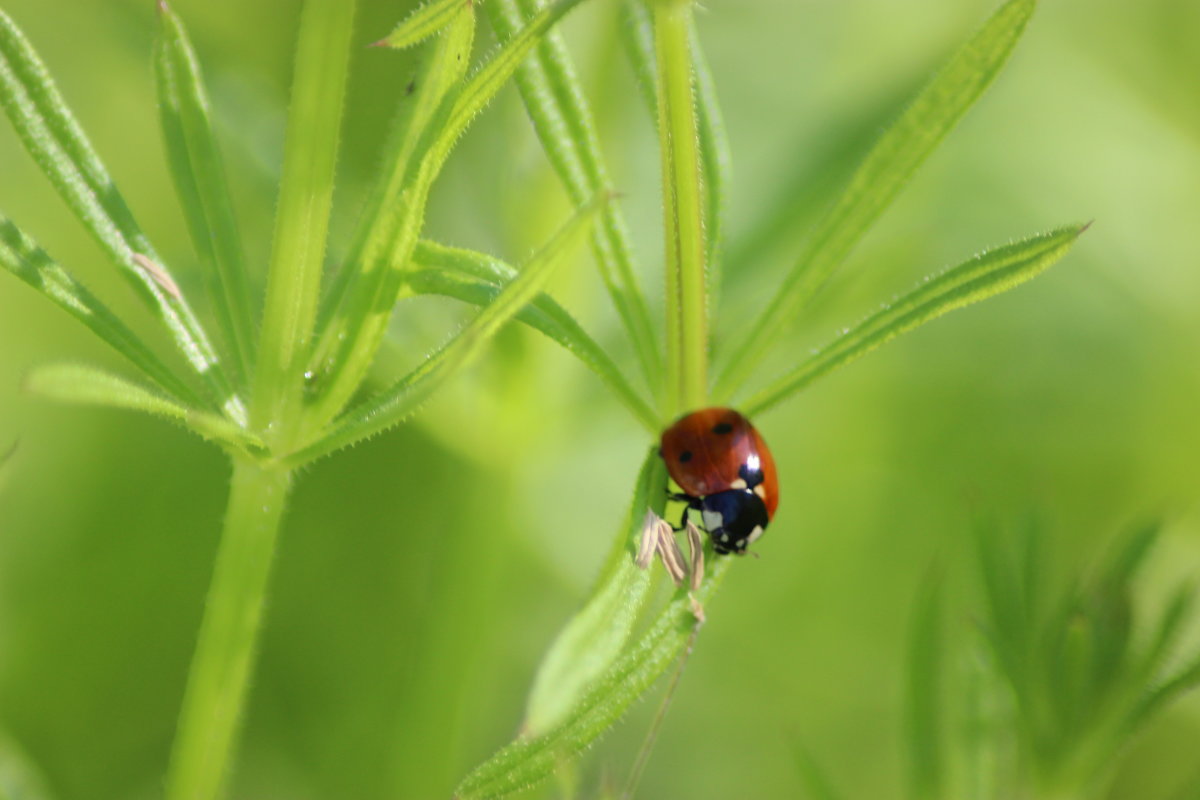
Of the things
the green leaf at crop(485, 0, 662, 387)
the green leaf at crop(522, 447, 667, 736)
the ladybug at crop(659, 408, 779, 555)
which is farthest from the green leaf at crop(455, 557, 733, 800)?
the green leaf at crop(485, 0, 662, 387)

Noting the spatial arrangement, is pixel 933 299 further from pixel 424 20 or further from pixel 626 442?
pixel 626 442

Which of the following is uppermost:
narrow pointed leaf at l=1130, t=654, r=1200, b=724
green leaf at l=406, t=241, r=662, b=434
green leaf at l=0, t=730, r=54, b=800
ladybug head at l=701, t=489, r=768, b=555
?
green leaf at l=406, t=241, r=662, b=434

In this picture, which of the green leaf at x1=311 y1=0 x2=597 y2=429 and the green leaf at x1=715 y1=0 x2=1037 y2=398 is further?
the green leaf at x1=715 y1=0 x2=1037 y2=398

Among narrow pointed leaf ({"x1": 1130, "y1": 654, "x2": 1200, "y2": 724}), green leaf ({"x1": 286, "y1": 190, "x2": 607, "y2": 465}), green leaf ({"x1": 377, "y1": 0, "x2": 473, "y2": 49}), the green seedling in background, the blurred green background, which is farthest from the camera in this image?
the blurred green background

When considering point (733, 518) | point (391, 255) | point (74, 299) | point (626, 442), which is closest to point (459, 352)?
point (391, 255)

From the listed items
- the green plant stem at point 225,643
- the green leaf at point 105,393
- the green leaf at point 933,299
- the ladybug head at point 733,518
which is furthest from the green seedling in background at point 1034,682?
the green leaf at point 105,393

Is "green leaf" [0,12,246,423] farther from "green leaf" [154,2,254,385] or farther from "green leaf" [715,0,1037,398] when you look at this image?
"green leaf" [715,0,1037,398]
